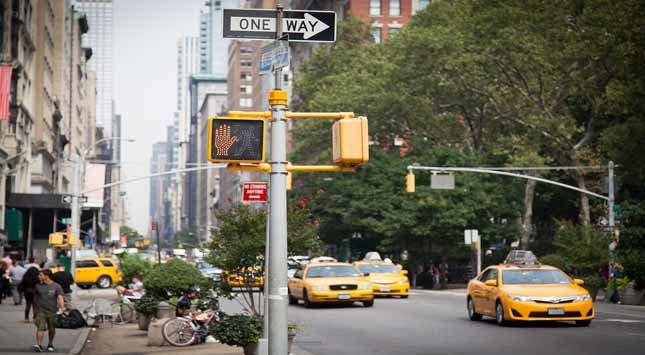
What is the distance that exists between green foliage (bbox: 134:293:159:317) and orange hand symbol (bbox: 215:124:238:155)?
1455cm

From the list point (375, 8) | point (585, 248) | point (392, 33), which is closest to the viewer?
point (585, 248)

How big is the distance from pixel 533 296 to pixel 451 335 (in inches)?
95.1

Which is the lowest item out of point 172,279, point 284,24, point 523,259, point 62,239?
point 172,279

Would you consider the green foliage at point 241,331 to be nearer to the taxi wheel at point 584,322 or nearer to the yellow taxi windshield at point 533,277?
the yellow taxi windshield at point 533,277

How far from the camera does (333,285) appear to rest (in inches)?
1332

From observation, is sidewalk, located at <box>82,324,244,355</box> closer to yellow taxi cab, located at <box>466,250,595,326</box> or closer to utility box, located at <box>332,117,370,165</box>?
yellow taxi cab, located at <box>466,250,595,326</box>

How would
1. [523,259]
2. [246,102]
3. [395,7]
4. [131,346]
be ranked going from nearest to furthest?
[131,346] → [523,259] → [395,7] → [246,102]

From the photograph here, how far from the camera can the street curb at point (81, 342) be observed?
2055 cm

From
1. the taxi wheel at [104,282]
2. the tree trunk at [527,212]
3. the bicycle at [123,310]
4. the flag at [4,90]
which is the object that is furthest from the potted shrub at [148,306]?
the taxi wheel at [104,282]

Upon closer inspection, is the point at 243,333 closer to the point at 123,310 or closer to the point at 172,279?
the point at 172,279

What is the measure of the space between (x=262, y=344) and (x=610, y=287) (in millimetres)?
26970

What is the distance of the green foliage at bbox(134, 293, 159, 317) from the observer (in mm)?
25250

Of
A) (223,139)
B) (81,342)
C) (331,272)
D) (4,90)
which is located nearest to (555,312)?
(81,342)

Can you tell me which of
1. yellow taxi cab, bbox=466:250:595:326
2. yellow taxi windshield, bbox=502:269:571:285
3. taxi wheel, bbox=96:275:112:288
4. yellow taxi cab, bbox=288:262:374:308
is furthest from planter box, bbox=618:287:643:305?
taxi wheel, bbox=96:275:112:288
